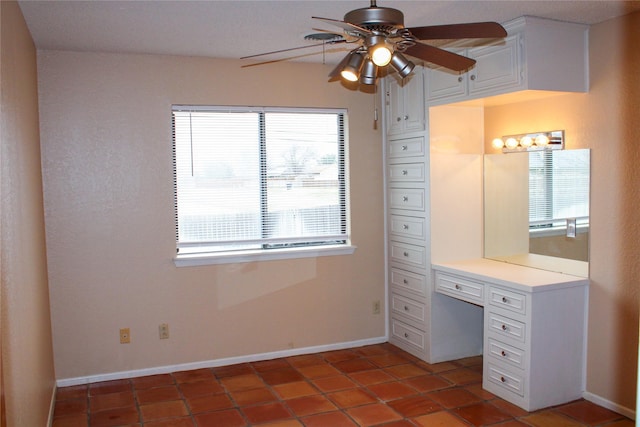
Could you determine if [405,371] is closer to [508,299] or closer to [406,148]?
[508,299]

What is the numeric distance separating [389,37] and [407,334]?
9.99 feet

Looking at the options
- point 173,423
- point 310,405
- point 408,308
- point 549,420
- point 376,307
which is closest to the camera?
point 549,420

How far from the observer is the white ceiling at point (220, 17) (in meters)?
3.04

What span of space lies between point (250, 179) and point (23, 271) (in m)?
2.10

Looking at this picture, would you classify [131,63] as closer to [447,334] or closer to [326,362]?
[326,362]

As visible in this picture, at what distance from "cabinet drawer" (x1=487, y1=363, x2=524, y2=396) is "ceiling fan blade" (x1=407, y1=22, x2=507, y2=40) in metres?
2.26

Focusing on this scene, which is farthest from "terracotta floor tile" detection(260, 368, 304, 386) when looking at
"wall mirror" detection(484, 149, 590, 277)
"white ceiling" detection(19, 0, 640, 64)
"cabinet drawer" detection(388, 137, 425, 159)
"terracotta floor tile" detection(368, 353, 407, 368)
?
"white ceiling" detection(19, 0, 640, 64)

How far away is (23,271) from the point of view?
8.94 feet

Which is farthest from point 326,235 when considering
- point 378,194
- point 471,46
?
point 471,46

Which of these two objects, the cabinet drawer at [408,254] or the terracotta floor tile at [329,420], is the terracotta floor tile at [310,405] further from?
the cabinet drawer at [408,254]

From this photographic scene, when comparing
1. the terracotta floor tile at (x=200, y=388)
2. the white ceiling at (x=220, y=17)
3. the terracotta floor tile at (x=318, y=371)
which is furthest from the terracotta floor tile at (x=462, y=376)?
the white ceiling at (x=220, y=17)

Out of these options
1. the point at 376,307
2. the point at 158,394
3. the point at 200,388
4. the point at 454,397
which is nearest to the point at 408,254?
the point at 376,307

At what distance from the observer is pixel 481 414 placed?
349 centimetres

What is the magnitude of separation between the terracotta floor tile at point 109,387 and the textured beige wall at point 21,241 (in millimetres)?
318
